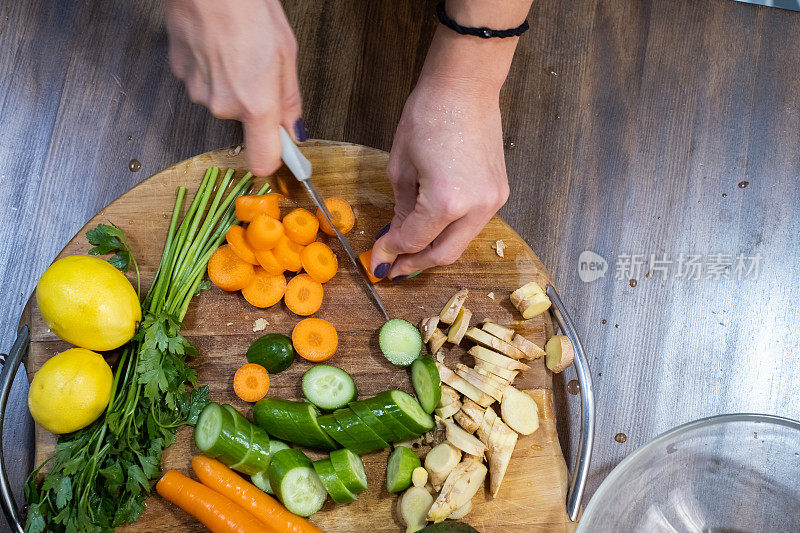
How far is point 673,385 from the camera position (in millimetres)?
2562

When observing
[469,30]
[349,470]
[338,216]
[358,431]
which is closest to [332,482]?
[349,470]

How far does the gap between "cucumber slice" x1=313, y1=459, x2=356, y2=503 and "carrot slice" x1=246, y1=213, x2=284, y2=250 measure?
0.79 metres

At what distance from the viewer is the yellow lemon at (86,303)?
1909 mm

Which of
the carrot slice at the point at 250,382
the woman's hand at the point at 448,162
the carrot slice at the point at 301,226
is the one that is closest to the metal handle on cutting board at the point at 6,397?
the carrot slice at the point at 250,382

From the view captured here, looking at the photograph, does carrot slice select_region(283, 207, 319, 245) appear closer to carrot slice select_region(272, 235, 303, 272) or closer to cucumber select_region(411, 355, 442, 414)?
carrot slice select_region(272, 235, 303, 272)

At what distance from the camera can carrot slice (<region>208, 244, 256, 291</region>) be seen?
2150 mm

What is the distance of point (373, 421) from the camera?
2053mm

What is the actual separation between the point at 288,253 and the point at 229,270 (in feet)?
0.73

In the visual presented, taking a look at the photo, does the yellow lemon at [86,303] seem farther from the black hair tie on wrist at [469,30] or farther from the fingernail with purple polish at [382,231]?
the black hair tie on wrist at [469,30]

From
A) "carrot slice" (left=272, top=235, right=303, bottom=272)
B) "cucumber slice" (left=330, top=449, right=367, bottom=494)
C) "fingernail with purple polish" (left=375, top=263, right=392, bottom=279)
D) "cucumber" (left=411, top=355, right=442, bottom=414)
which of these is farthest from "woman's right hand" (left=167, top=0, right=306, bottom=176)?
"cucumber slice" (left=330, top=449, right=367, bottom=494)

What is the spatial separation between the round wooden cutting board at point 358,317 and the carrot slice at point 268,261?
17cm

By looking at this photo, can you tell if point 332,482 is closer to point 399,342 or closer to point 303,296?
point 399,342

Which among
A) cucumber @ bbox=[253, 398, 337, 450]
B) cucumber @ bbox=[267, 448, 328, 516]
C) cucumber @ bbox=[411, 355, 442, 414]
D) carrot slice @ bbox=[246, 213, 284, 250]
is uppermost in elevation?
carrot slice @ bbox=[246, 213, 284, 250]

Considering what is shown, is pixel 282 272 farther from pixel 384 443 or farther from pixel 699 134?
pixel 699 134
